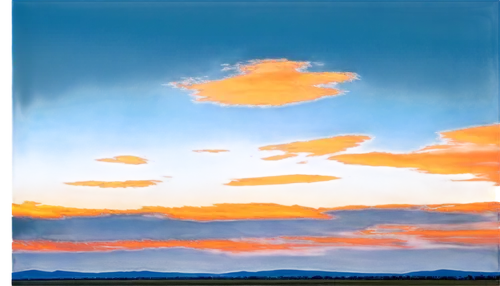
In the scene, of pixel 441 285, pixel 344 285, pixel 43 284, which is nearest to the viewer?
pixel 344 285

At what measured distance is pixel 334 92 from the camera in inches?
1075

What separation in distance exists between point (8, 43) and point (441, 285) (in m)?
56.8
